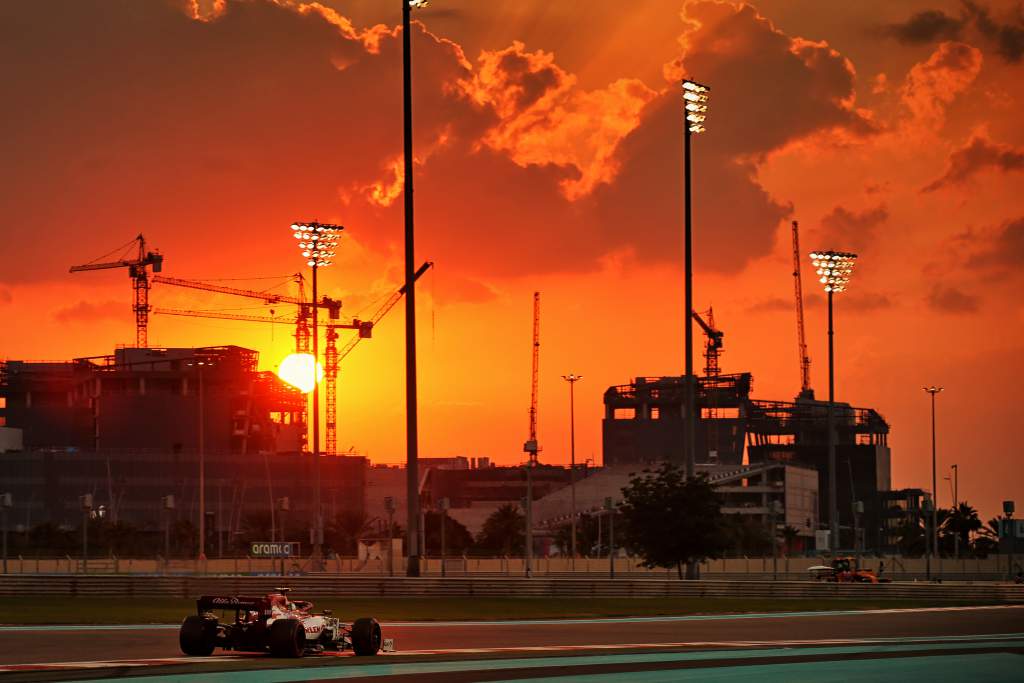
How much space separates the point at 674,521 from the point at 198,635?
5517 centimetres

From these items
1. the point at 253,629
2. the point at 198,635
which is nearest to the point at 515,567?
the point at 198,635

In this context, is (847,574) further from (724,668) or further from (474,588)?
(724,668)

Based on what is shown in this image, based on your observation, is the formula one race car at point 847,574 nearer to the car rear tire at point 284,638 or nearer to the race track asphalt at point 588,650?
the race track asphalt at point 588,650

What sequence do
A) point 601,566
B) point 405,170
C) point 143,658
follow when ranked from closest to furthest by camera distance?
1. point 143,658
2. point 405,170
3. point 601,566

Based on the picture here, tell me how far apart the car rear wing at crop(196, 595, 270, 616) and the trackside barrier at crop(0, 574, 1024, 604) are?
24.2m

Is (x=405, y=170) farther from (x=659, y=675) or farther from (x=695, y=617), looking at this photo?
(x=659, y=675)

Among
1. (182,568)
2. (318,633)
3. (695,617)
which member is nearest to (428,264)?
(182,568)

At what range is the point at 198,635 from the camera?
31672mm

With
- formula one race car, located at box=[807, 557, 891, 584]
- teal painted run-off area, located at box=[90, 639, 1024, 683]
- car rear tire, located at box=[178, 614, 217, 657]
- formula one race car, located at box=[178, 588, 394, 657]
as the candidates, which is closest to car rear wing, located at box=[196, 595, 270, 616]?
formula one race car, located at box=[178, 588, 394, 657]

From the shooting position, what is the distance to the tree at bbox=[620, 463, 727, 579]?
3324 inches

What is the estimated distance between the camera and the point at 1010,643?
1676 inches

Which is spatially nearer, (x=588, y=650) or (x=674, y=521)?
(x=588, y=650)

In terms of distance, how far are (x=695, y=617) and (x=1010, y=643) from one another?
16.0m

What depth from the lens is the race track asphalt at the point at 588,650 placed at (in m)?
29.7
